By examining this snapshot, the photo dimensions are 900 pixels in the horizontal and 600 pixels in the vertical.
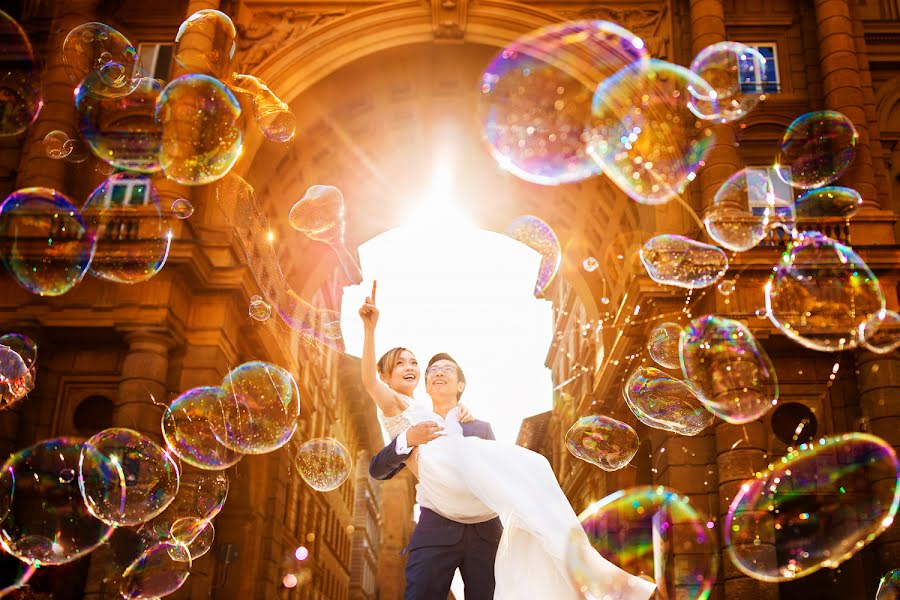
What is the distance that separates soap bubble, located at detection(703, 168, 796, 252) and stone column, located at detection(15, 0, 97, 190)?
14487 mm

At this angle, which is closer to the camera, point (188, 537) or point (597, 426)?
point (188, 537)

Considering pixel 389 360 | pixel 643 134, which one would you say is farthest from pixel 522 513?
pixel 643 134

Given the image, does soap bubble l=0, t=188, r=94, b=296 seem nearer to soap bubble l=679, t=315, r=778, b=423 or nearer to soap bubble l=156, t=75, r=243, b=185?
soap bubble l=156, t=75, r=243, b=185

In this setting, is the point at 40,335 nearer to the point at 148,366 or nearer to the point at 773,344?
the point at 148,366

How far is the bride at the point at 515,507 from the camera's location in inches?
183

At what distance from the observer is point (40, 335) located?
18.7 meters

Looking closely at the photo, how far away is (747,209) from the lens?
1997cm

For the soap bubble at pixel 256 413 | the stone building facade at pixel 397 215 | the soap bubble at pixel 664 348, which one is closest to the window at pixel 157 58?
the stone building facade at pixel 397 215

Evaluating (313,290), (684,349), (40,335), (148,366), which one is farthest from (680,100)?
(313,290)

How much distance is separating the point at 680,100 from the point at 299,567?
22551 millimetres

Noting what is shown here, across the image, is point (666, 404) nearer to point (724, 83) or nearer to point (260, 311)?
point (724, 83)

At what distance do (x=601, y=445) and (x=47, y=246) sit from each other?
8.83m

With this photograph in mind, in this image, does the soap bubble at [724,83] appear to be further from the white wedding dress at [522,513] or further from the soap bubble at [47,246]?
the white wedding dress at [522,513]

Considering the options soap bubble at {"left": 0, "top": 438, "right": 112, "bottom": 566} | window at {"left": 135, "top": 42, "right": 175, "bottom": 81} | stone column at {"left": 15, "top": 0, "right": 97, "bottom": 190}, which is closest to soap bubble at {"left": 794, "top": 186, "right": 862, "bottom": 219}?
soap bubble at {"left": 0, "top": 438, "right": 112, "bottom": 566}
